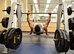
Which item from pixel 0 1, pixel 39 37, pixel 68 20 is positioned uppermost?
pixel 0 1

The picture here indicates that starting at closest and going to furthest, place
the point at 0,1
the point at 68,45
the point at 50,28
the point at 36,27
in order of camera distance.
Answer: the point at 68,45, the point at 36,27, the point at 50,28, the point at 0,1

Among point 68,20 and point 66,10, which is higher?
point 66,10

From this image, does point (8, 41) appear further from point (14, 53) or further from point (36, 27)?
point (36, 27)

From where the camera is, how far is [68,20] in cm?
257

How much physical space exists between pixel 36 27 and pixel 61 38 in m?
2.99

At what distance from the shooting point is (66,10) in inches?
105

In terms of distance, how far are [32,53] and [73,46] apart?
756 millimetres

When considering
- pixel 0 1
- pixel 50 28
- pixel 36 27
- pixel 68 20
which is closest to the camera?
pixel 68 20

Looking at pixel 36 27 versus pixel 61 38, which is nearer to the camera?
pixel 61 38

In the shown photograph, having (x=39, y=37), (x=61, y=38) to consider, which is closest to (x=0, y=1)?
(x=39, y=37)

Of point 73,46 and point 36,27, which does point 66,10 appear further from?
point 36,27

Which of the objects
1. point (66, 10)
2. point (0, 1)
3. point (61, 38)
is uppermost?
point (0, 1)

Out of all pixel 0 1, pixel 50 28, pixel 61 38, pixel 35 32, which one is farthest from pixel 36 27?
pixel 0 1

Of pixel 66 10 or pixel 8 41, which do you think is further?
pixel 66 10
